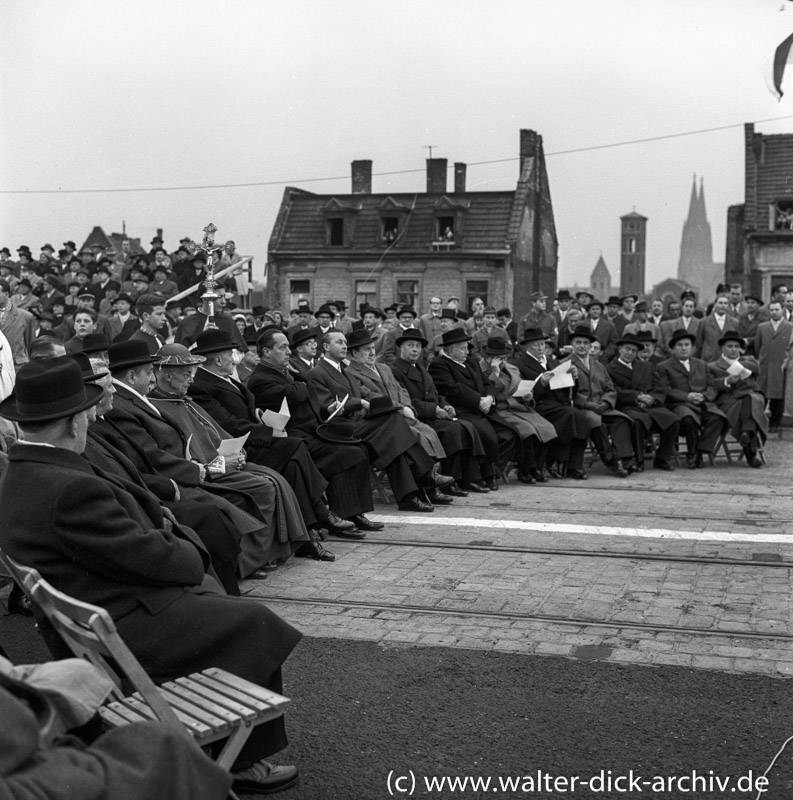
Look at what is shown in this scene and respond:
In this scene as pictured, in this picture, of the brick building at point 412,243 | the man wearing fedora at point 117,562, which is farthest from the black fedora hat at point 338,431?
the brick building at point 412,243

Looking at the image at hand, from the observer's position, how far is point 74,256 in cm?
2420

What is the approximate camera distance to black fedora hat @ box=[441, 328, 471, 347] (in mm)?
12062

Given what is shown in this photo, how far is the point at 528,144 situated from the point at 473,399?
3332cm

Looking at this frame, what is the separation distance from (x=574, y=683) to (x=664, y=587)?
2.21m

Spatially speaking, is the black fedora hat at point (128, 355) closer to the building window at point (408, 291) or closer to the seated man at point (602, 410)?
the seated man at point (602, 410)

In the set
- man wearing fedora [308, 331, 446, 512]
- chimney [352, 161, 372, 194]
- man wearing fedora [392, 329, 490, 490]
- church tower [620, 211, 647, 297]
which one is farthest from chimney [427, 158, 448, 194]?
church tower [620, 211, 647, 297]

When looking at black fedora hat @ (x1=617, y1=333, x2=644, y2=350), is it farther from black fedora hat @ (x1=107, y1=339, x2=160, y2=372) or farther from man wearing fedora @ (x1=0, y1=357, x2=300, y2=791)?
man wearing fedora @ (x1=0, y1=357, x2=300, y2=791)

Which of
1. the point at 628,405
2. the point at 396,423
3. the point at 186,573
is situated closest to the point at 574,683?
the point at 186,573

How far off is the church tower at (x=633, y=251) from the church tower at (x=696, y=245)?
24.8 meters

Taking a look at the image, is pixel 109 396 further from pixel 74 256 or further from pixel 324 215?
pixel 324 215

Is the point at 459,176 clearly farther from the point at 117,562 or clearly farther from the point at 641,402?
the point at 117,562

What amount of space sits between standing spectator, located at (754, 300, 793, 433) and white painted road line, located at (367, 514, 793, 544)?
8351mm

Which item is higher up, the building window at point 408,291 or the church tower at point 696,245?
the church tower at point 696,245

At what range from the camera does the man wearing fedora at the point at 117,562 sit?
3.91 metres
